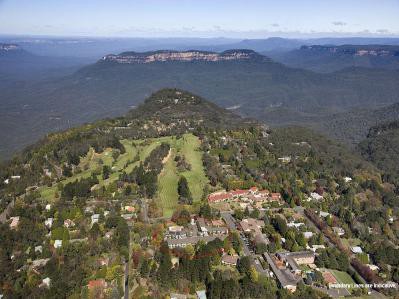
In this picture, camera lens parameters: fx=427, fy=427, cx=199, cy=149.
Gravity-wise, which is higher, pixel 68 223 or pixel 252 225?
pixel 68 223

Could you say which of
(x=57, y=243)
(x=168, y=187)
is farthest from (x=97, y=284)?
(x=168, y=187)

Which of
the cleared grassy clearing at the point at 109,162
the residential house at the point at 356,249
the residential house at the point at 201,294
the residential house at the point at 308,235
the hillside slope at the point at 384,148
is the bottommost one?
the hillside slope at the point at 384,148

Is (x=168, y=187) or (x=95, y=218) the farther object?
(x=168, y=187)

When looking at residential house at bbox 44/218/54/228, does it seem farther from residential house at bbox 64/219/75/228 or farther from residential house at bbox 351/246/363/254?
residential house at bbox 351/246/363/254

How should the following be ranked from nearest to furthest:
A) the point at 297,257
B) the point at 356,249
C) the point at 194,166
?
the point at 297,257
the point at 356,249
the point at 194,166

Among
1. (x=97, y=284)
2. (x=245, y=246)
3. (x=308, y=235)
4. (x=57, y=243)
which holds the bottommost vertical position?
(x=308, y=235)

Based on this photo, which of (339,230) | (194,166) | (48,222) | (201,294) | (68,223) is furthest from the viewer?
(194,166)

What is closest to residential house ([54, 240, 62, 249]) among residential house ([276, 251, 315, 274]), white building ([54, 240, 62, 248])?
white building ([54, 240, 62, 248])

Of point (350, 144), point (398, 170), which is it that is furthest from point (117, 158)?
point (350, 144)

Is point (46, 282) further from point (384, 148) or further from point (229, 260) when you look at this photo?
point (384, 148)

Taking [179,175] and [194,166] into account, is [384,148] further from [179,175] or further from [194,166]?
[179,175]

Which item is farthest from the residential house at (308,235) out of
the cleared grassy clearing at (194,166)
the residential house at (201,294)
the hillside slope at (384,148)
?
the hillside slope at (384,148)

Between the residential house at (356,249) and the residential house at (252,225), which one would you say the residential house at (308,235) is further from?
the residential house at (252,225)
